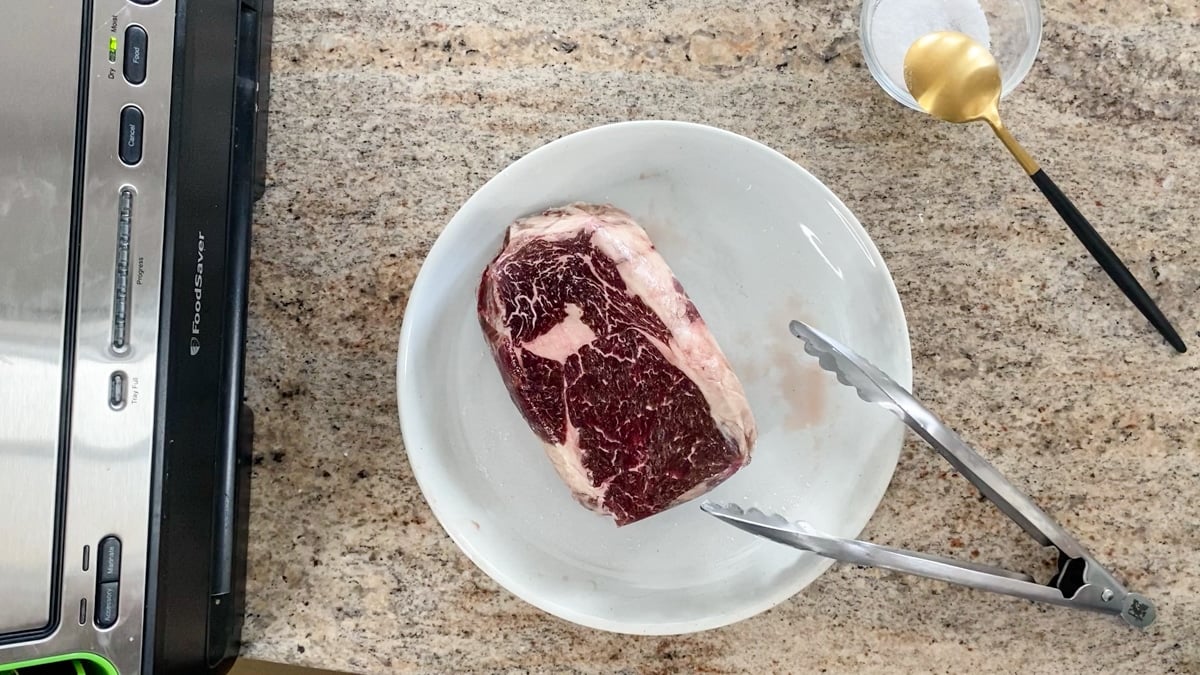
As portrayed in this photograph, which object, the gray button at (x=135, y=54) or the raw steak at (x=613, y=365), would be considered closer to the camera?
the gray button at (x=135, y=54)

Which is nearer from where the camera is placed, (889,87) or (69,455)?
(69,455)

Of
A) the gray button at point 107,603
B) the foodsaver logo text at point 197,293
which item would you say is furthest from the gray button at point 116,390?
the gray button at point 107,603

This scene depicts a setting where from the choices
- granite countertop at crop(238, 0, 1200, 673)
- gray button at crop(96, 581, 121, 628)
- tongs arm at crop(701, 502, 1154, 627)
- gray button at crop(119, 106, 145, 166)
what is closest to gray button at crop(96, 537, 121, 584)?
gray button at crop(96, 581, 121, 628)

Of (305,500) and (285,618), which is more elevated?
(305,500)

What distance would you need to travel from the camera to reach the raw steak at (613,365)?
102 centimetres

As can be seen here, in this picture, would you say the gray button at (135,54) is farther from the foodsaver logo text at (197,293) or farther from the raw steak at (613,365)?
the raw steak at (613,365)

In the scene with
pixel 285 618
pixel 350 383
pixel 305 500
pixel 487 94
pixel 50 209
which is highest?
pixel 487 94

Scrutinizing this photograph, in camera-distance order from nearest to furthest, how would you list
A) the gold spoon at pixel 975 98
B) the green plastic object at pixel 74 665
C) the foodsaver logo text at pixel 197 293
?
the green plastic object at pixel 74 665 → the foodsaver logo text at pixel 197 293 → the gold spoon at pixel 975 98

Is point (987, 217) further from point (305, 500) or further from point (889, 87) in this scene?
point (305, 500)

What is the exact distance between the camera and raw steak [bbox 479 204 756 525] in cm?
102

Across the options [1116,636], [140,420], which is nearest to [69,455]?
[140,420]

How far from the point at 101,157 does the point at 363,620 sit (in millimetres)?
668

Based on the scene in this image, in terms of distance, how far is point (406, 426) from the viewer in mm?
1064

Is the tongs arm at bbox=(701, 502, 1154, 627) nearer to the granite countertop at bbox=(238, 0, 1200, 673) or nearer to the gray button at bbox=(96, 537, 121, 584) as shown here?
the granite countertop at bbox=(238, 0, 1200, 673)
